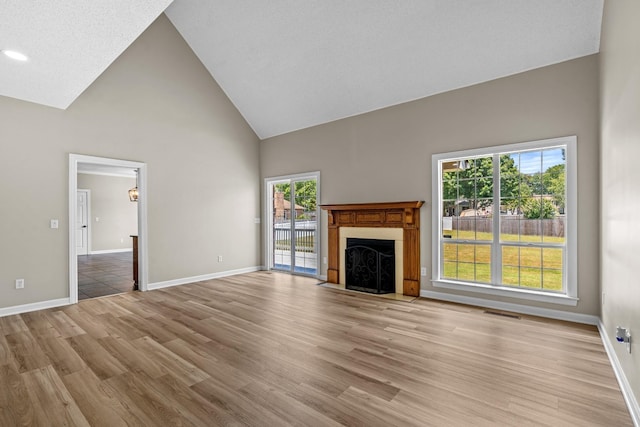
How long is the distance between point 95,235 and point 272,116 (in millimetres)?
7966

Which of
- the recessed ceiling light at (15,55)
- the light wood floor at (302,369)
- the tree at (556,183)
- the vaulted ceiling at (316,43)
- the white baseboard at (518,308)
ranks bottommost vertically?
the light wood floor at (302,369)

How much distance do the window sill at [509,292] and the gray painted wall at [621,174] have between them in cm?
52

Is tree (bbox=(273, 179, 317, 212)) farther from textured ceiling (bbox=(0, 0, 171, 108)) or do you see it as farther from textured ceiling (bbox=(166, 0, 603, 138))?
textured ceiling (bbox=(0, 0, 171, 108))

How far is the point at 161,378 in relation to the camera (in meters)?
2.38

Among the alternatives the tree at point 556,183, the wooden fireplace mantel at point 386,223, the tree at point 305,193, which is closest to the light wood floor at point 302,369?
the wooden fireplace mantel at point 386,223

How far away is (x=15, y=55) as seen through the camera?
9.86ft

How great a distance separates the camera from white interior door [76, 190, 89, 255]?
32.3ft

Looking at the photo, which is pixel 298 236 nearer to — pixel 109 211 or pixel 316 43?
pixel 316 43

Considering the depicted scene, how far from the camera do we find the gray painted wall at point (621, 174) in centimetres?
190

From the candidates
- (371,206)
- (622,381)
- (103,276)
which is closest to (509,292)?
(622,381)

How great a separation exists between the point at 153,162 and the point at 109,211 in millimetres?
6738

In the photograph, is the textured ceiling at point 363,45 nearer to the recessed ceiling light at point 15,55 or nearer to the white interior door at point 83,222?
the recessed ceiling light at point 15,55

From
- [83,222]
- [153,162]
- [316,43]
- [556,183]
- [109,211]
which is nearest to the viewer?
[556,183]

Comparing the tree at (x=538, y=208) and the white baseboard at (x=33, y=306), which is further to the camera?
the white baseboard at (x=33, y=306)
